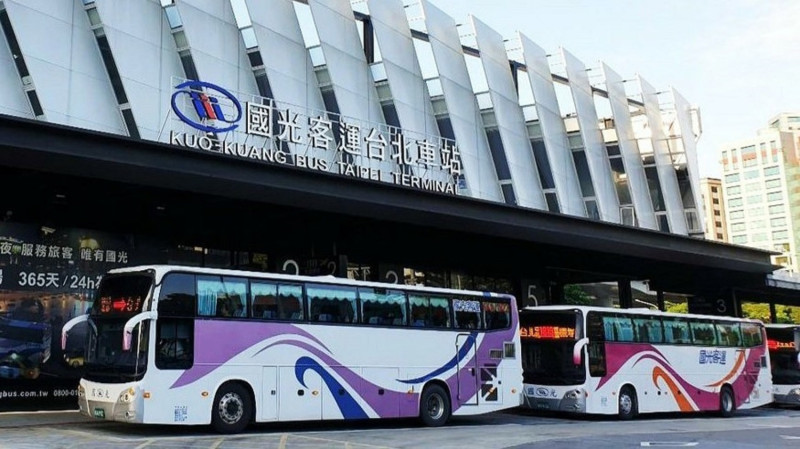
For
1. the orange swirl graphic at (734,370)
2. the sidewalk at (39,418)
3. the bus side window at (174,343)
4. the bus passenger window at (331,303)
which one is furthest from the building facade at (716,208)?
the bus side window at (174,343)

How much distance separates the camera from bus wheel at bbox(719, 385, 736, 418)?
2581cm

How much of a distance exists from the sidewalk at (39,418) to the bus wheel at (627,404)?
13.9 m

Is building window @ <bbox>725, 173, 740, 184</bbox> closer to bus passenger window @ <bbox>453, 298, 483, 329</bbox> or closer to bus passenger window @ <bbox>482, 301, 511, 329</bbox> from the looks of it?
bus passenger window @ <bbox>482, 301, 511, 329</bbox>

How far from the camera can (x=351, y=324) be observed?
56.6 feet

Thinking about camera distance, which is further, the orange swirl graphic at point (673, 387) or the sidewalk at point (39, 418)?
the orange swirl graphic at point (673, 387)

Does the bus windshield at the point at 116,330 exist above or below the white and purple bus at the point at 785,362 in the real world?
above

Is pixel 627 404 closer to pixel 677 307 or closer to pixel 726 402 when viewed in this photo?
pixel 726 402

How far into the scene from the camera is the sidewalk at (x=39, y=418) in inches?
640

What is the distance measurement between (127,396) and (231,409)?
6.83 feet

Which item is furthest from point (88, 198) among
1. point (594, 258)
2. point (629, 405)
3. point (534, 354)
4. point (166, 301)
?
point (594, 258)

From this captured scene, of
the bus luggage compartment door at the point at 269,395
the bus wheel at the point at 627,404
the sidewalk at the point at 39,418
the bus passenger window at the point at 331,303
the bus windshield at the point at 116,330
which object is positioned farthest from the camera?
the bus wheel at the point at 627,404

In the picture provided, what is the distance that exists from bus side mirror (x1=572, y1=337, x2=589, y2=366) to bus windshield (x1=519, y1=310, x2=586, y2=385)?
94 millimetres

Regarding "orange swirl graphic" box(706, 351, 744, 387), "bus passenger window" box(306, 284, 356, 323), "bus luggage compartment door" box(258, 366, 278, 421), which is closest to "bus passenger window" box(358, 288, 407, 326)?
"bus passenger window" box(306, 284, 356, 323)

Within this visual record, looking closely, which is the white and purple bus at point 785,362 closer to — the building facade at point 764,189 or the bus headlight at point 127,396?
the bus headlight at point 127,396
